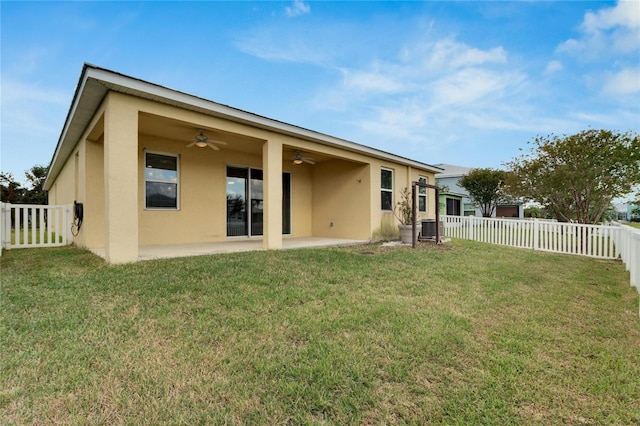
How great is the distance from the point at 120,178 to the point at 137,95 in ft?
4.75

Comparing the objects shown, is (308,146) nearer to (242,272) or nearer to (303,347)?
(242,272)

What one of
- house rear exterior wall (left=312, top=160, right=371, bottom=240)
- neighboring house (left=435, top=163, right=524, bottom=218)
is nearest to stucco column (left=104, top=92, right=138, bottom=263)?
house rear exterior wall (left=312, top=160, right=371, bottom=240)

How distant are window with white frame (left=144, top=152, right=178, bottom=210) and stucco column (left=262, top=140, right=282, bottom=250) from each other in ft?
8.68

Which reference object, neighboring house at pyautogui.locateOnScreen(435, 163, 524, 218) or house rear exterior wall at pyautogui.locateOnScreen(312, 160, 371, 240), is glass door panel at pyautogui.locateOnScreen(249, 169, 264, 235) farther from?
neighboring house at pyautogui.locateOnScreen(435, 163, 524, 218)

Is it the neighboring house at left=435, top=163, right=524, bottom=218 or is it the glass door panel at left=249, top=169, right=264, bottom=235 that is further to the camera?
the neighboring house at left=435, top=163, right=524, bottom=218

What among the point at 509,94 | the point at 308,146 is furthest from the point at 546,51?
the point at 308,146

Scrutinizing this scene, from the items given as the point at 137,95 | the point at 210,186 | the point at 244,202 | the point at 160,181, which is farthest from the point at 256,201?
the point at 137,95

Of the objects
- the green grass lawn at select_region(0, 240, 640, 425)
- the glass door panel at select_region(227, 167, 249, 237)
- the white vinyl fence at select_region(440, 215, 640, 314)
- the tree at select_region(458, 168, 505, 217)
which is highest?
the tree at select_region(458, 168, 505, 217)

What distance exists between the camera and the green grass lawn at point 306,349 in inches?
73.2

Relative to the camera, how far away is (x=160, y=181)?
303 inches

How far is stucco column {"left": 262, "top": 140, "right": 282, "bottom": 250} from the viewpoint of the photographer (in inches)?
277

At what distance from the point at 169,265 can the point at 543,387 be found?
16.5 ft

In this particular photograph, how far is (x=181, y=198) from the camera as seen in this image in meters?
7.94

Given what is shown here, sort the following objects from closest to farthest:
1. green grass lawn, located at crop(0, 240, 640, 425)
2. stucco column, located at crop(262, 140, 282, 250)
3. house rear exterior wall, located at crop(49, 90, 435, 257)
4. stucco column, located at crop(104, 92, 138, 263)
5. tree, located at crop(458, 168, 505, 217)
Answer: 1. green grass lawn, located at crop(0, 240, 640, 425)
2. stucco column, located at crop(104, 92, 138, 263)
3. house rear exterior wall, located at crop(49, 90, 435, 257)
4. stucco column, located at crop(262, 140, 282, 250)
5. tree, located at crop(458, 168, 505, 217)
